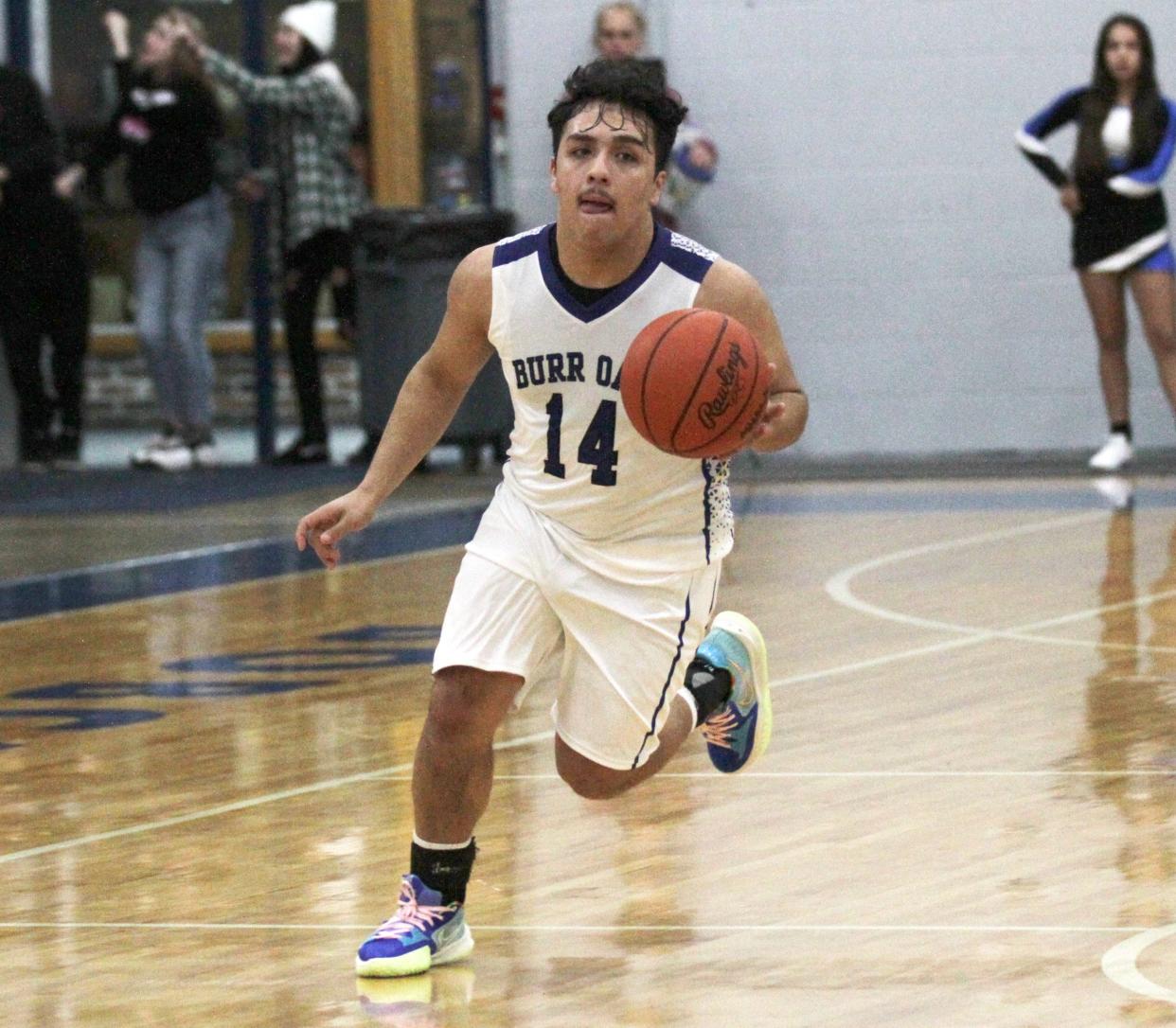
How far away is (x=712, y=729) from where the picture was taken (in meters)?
5.68

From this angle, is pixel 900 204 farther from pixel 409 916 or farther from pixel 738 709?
pixel 409 916

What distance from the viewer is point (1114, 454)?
42.0ft

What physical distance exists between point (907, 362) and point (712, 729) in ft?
27.7

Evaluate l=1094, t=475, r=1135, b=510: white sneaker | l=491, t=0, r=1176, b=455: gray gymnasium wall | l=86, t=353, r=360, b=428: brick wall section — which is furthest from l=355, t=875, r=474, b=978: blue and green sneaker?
l=86, t=353, r=360, b=428: brick wall section

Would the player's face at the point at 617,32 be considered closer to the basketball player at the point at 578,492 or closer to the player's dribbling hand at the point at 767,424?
the basketball player at the point at 578,492

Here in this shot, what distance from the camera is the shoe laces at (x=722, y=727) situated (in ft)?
18.5

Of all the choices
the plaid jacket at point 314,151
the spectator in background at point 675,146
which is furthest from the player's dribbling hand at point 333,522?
the plaid jacket at point 314,151

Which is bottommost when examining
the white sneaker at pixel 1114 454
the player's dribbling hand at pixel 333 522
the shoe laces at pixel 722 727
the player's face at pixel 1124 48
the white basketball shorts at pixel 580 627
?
the white sneaker at pixel 1114 454

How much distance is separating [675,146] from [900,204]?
4.56ft

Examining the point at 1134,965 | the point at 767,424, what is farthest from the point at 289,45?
the point at 1134,965

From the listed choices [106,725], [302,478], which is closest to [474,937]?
[106,725]

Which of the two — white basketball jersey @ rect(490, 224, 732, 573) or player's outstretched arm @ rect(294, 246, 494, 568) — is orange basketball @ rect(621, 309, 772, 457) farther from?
player's outstretched arm @ rect(294, 246, 494, 568)

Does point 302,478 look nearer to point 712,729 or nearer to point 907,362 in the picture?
point 907,362

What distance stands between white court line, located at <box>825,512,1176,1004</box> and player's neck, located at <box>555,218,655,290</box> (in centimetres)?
149
